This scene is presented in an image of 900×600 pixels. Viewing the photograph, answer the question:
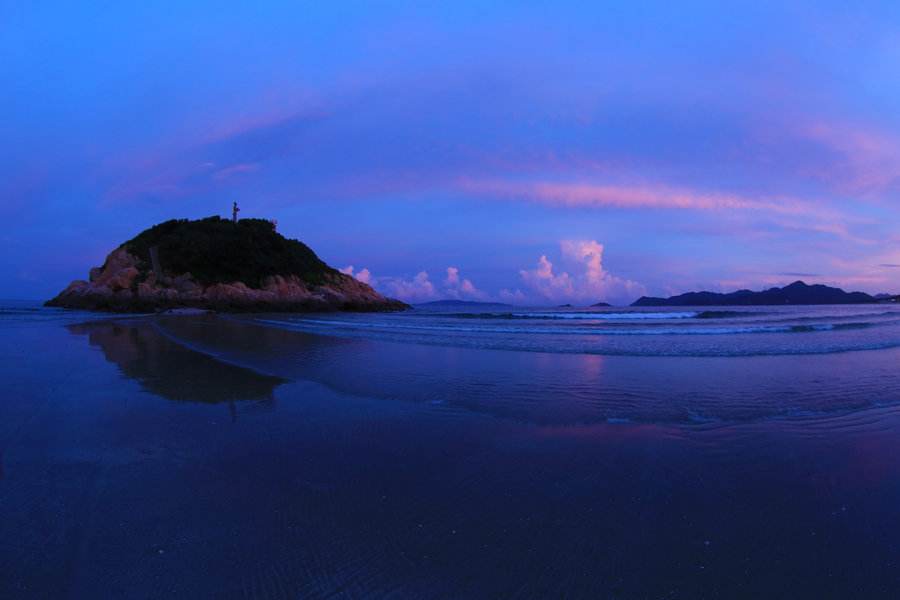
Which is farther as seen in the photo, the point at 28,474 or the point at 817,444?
the point at 817,444

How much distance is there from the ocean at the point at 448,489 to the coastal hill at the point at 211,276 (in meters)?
46.2

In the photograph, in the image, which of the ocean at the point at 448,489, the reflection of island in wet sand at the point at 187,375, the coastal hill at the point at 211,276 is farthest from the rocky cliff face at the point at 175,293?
the ocean at the point at 448,489

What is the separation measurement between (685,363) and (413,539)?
9.76 metres

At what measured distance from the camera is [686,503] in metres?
3.27

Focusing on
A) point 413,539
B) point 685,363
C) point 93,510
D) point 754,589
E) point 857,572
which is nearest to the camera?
point 754,589

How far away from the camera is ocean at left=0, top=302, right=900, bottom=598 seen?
239 centimetres

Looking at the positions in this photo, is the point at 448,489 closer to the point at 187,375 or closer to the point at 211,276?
the point at 187,375

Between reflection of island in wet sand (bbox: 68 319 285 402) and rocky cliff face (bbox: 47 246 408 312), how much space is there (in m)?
39.1

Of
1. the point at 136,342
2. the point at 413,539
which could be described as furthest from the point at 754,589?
the point at 136,342

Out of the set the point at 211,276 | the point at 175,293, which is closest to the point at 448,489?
the point at 175,293

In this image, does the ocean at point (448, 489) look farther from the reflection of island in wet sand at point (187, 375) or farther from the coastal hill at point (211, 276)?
the coastal hill at point (211, 276)

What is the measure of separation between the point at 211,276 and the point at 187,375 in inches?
1998

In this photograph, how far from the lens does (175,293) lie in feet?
158

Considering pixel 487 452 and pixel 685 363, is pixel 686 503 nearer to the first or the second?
pixel 487 452
